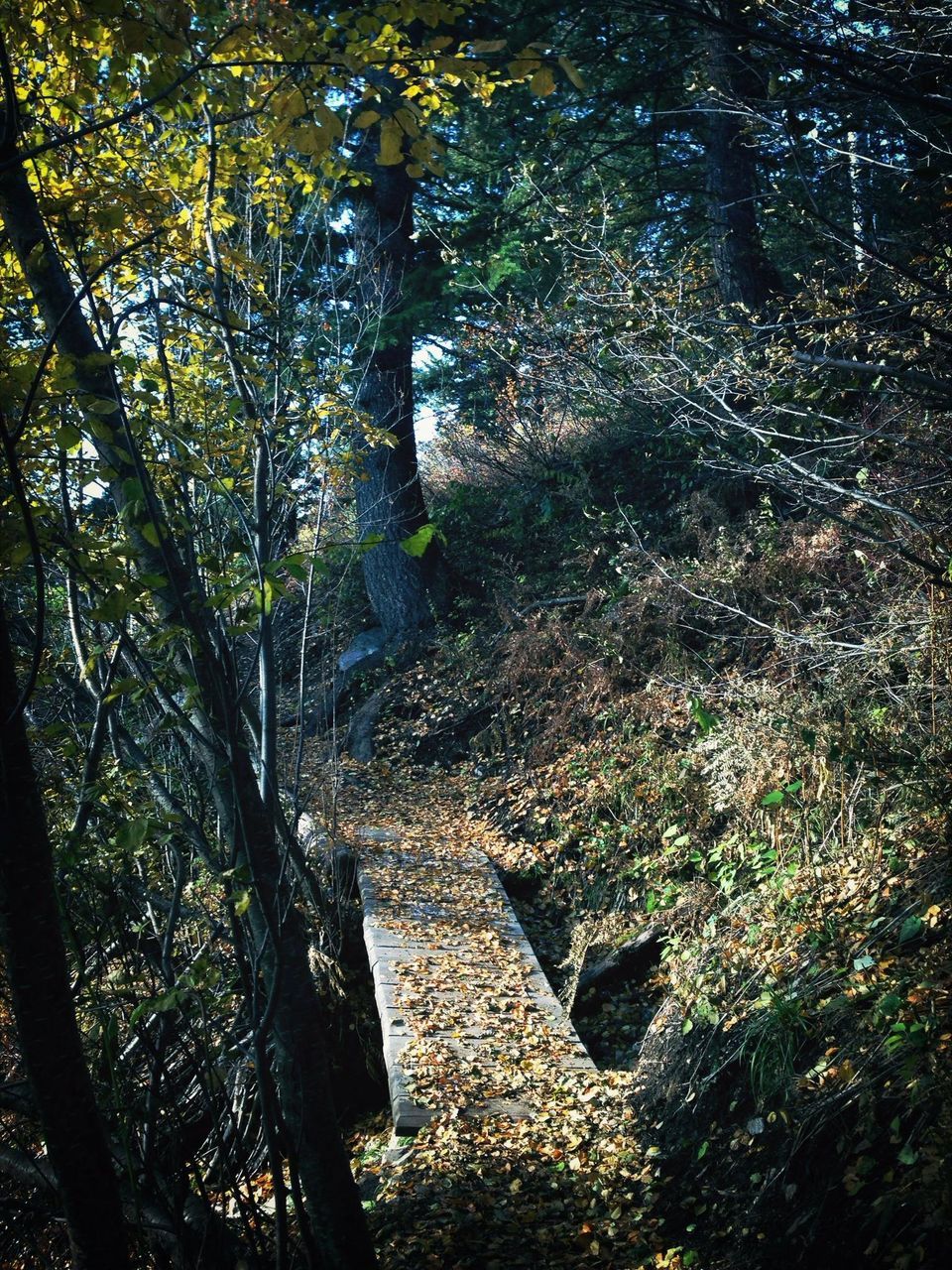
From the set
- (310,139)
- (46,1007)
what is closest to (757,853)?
(46,1007)

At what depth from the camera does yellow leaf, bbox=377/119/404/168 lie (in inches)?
92.3

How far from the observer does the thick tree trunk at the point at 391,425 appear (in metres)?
10.6

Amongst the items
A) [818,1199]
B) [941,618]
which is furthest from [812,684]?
[818,1199]

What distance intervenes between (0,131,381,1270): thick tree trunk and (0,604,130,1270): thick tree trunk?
0.73m

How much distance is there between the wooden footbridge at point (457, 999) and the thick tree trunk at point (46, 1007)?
2395 millimetres

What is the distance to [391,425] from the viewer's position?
1061 cm

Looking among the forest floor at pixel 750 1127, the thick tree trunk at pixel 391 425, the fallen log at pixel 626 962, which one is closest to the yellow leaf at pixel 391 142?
the forest floor at pixel 750 1127

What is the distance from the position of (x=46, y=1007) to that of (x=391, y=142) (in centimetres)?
212

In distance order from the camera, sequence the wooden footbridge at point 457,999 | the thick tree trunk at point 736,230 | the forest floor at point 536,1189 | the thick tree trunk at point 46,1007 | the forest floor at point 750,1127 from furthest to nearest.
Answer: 1. the thick tree trunk at point 736,230
2. the wooden footbridge at point 457,999
3. the forest floor at point 536,1189
4. the forest floor at point 750,1127
5. the thick tree trunk at point 46,1007

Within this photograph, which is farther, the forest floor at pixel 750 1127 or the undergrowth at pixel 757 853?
the undergrowth at pixel 757 853

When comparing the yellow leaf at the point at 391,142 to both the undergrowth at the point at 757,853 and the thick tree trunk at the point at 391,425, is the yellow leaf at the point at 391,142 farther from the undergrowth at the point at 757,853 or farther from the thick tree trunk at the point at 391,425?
the thick tree trunk at the point at 391,425

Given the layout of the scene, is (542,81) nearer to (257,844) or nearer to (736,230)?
(257,844)

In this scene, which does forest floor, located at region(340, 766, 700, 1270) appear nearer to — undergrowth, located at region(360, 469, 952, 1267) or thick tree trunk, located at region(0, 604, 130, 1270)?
undergrowth, located at region(360, 469, 952, 1267)

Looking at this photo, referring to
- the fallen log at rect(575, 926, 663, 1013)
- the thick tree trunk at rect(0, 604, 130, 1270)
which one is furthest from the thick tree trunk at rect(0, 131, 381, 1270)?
the fallen log at rect(575, 926, 663, 1013)
